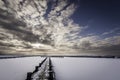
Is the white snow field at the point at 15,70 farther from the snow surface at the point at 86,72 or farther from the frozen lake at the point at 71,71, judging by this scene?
the snow surface at the point at 86,72

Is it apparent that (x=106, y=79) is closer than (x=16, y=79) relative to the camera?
No

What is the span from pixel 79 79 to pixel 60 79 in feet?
9.32

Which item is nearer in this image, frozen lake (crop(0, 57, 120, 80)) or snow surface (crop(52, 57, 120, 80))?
frozen lake (crop(0, 57, 120, 80))

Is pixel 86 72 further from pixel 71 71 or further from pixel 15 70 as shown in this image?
pixel 15 70

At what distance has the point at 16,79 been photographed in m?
19.8

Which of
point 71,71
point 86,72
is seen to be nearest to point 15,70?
point 71,71

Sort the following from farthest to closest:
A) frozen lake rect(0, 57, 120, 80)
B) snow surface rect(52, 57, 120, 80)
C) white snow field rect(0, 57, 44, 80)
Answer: snow surface rect(52, 57, 120, 80) < frozen lake rect(0, 57, 120, 80) < white snow field rect(0, 57, 44, 80)

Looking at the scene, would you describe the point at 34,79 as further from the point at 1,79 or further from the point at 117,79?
the point at 117,79

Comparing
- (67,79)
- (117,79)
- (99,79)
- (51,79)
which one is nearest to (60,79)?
(67,79)

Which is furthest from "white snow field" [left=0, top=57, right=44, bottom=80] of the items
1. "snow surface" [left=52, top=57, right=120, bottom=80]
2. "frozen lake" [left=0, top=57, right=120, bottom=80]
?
"snow surface" [left=52, top=57, right=120, bottom=80]

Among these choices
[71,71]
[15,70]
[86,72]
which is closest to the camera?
[86,72]

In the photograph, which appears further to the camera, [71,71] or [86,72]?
[71,71]

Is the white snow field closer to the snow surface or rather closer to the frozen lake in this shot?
the frozen lake

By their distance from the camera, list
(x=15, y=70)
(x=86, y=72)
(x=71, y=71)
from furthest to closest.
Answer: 1. (x=15, y=70)
2. (x=71, y=71)
3. (x=86, y=72)
